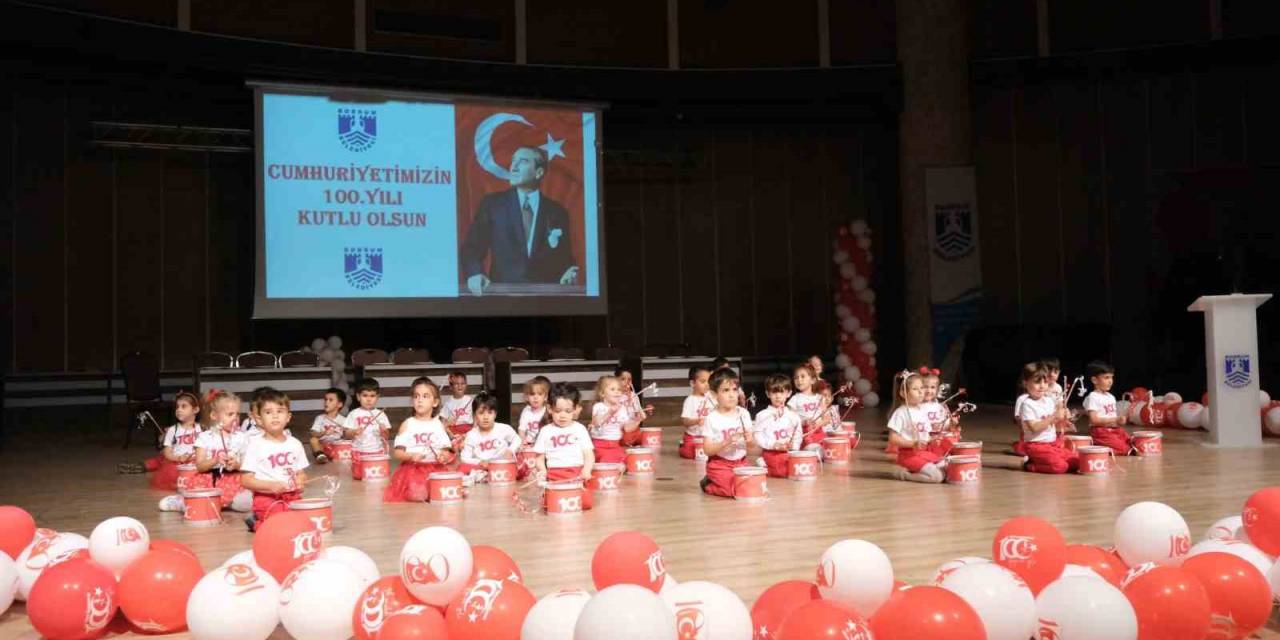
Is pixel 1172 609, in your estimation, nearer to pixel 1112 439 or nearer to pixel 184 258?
pixel 1112 439

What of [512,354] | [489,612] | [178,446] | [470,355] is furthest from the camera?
[512,354]

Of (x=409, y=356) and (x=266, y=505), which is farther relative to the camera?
(x=409, y=356)

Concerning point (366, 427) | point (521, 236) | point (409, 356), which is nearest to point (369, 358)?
point (409, 356)

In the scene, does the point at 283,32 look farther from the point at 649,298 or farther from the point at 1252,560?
the point at 1252,560

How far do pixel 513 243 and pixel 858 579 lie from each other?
1056cm

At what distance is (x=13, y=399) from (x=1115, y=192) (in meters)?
15.0

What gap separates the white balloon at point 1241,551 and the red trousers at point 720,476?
335 cm

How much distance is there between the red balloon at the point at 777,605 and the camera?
2.88m

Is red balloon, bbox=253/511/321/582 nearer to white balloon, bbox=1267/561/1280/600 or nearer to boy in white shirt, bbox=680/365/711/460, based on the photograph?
white balloon, bbox=1267/561/1280/600

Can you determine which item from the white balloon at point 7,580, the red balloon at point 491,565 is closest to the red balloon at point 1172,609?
the red balloon at point 491,565

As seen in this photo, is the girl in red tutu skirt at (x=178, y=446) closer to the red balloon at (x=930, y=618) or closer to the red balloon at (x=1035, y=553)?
the red balloon at (x=1035, y=553)

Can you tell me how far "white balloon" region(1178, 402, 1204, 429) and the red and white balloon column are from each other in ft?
16.0

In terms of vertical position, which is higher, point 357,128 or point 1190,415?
point 357,128

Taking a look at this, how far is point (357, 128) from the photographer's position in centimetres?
1244
